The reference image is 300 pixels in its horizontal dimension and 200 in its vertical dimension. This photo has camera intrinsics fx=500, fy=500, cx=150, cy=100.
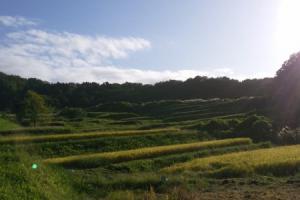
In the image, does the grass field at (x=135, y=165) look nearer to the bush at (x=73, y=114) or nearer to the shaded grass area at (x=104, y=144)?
the shaded grass area at (x=104, y=144)

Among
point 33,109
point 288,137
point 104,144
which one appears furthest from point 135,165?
point 33,109

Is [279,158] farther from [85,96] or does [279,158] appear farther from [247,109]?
[85,96]

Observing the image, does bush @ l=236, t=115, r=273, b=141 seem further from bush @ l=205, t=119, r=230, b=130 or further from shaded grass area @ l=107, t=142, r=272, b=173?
shaded grass area @ l=107, t=142, r=272, b=173

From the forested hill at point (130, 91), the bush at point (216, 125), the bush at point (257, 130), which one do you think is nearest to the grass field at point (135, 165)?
the bush at point (216, 125)

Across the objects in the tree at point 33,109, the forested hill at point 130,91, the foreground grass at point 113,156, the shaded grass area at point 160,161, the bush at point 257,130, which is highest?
the forested hill at point 130,91

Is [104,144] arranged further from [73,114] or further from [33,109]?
[73,114]

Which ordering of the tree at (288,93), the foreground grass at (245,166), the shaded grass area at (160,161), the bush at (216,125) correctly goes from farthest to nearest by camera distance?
the tree at (288,93) → the bush at (216,125) → the shaded grass area at (160,161) → the foreground grass at (245,166)

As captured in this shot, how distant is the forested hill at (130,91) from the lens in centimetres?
15762

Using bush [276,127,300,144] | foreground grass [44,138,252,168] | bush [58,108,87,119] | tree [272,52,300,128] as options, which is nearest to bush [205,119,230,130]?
bush [276,127,300,144]

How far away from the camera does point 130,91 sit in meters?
178

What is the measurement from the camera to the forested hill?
15762cm

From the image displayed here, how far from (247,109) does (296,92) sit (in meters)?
11.6

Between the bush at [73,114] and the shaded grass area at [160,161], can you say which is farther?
the bush at [73,114]

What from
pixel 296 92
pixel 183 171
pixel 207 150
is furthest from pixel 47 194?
pixel 296 92
